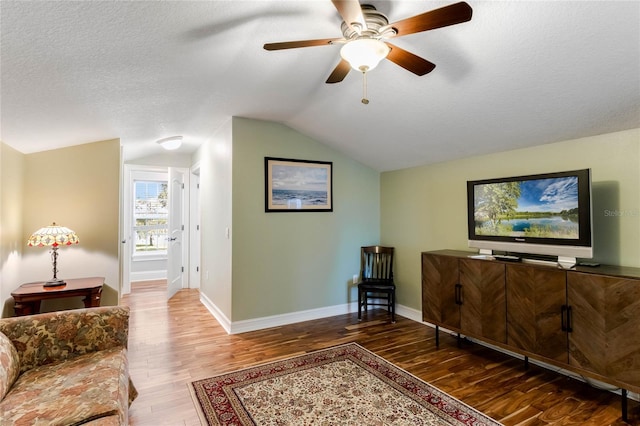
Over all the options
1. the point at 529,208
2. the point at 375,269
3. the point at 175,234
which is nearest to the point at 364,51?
the point at 529,208

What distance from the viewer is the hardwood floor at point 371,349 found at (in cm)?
216

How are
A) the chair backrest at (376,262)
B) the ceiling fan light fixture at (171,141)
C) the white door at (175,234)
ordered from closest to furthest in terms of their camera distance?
1. the ceiling fan light fixture at (171,141)
2. the chair backrest at (376,262)
3. the white door at (175,234)

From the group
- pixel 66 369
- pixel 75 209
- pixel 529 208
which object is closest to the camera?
pixel 66 369

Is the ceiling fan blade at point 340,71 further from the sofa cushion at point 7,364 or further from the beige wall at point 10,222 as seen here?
the beige wall at point 10,222

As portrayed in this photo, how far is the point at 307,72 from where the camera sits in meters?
2.63

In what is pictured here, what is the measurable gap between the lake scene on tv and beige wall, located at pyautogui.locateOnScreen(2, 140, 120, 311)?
4.06m

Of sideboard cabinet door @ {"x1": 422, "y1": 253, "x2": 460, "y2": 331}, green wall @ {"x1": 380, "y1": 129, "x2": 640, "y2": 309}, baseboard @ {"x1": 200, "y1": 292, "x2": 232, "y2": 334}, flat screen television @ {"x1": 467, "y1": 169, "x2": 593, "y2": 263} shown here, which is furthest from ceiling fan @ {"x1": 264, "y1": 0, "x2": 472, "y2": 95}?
baseboard @ {"x1": 200, "y1": 292, "x2": 232, "y2": 334}

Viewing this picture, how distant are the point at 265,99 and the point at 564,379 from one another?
11.8ft

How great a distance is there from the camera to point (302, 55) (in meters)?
2.36

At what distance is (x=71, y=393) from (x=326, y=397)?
1.56 meters

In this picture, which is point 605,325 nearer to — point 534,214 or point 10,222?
point 534,214

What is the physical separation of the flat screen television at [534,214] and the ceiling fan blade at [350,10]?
2.09 m

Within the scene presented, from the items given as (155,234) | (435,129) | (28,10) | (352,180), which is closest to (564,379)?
(435,129)

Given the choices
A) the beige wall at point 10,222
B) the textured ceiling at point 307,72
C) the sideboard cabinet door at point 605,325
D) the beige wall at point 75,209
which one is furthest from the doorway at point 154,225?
the sideboard cabinet door at point 605,325
